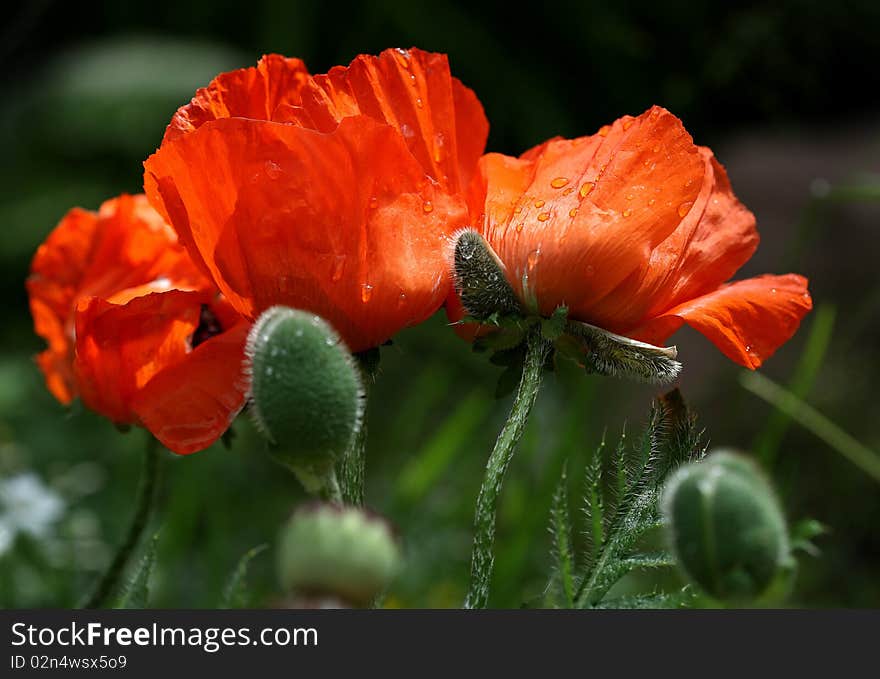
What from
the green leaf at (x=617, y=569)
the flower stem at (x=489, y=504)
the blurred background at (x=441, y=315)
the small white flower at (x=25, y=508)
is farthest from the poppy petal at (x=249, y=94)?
the small white flower at (x=25, y=508)

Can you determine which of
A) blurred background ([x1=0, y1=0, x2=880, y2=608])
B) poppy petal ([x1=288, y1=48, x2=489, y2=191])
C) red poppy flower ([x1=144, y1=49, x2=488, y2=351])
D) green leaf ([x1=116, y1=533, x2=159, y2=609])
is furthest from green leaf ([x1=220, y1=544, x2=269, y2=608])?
blurred background ([x1=0, y1=0, x2=880, y2=608])

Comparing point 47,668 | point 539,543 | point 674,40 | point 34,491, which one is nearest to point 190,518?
point 34,491

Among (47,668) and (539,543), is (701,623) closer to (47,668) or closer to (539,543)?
(47,668)

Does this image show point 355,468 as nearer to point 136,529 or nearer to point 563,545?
point 563,545

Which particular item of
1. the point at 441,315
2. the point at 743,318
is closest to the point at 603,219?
the point at 743,318

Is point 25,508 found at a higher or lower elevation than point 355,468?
higher

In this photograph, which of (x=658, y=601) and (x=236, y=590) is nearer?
(x=658, y=601)
